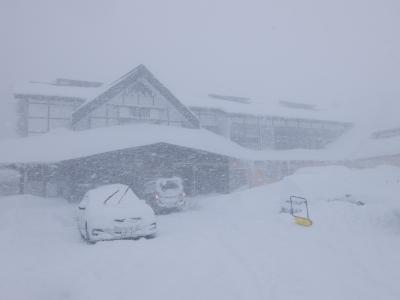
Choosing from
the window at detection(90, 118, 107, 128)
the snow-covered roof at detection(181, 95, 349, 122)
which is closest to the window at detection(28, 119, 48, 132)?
the window at detection(90, 118, 107, 128)

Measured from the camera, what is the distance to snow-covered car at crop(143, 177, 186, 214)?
1595cm

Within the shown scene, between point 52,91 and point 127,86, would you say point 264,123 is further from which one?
point 52,91

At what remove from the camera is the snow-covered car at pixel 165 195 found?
15953mm

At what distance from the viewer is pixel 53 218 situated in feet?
44.3

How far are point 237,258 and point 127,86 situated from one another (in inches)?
702

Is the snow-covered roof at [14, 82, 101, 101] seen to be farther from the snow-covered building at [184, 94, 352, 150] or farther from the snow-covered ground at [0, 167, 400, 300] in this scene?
the snow-covered ground at [0, 167, 400, 300]

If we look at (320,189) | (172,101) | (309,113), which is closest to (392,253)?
(320,189)

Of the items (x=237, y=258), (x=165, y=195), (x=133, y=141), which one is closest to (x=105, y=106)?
(x=133, y=141)

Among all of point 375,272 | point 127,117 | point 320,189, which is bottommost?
point 375,272

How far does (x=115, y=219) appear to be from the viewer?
9.30 metres

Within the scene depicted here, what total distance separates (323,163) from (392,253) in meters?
23.2

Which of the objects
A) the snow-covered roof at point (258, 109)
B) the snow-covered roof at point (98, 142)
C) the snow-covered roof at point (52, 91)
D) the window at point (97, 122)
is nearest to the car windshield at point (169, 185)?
the snow-covered roof at point (98, 142)

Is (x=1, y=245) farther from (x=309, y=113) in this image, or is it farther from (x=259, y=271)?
(x=309, y=113)

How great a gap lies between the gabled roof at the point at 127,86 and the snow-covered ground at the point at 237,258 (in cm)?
1052
